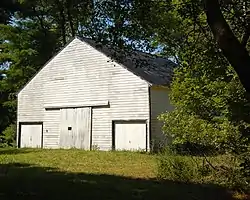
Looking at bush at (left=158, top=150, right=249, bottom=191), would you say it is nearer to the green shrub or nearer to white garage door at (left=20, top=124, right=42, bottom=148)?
the green shrub

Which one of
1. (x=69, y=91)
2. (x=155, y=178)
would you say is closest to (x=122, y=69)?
(x=69, y=91)

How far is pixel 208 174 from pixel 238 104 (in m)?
2.80

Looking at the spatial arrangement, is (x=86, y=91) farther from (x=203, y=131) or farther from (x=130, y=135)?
(x=203, y=131)

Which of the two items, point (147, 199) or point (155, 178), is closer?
point (147, 199)

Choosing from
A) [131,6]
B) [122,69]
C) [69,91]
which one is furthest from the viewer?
[69,91]

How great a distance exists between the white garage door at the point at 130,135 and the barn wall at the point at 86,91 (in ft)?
1.42

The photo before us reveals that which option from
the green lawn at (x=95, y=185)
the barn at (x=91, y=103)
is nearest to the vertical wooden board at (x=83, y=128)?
the barn at (x=91, y=103)

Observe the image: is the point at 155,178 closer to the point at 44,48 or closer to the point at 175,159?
the point at 175,159

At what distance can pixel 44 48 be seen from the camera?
1704 inches

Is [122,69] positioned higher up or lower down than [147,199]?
higher up

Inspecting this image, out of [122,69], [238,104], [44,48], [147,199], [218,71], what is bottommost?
[147,199]

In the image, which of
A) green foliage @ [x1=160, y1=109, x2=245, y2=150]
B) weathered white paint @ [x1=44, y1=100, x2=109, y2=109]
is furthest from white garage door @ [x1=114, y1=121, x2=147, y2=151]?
green foliage @ [x1=160, y1=109, x2=245, y2=150]

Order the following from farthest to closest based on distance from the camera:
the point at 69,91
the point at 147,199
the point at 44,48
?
the point at 44,48 → the point at 69,91 → the point at 147,199

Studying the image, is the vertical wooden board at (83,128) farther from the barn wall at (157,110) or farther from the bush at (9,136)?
the bush at (9,136)
